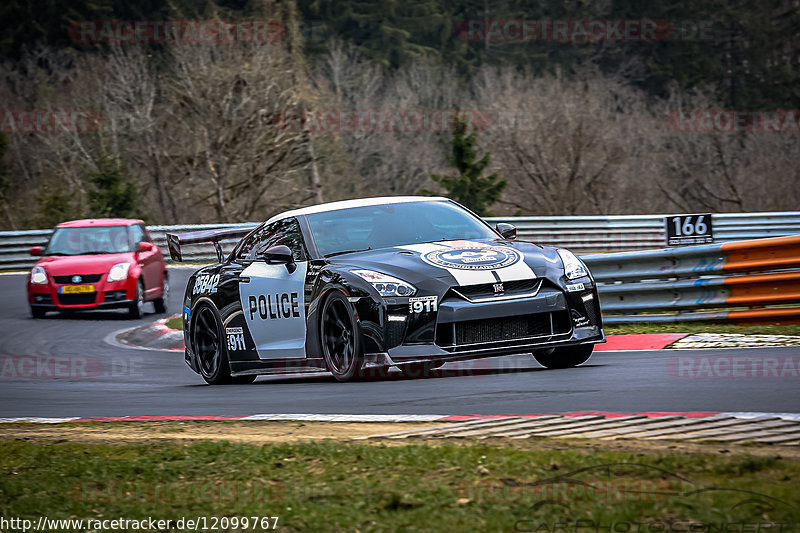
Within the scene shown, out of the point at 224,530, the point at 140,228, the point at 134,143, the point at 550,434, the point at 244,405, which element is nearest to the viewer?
the point at 224,530

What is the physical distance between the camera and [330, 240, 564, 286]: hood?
819cm

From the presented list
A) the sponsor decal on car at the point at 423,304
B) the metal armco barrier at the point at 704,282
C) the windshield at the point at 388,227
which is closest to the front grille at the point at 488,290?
the sponsor decal on car at the point at 423,304

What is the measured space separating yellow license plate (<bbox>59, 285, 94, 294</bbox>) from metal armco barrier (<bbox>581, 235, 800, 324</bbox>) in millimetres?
8277

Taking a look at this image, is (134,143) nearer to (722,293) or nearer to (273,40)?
(273,40)

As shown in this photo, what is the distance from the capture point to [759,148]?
45.0m

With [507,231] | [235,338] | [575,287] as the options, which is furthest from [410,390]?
[235,338]

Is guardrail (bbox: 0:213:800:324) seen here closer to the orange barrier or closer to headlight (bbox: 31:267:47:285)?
the orange barrier

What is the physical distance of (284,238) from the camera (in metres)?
9.80

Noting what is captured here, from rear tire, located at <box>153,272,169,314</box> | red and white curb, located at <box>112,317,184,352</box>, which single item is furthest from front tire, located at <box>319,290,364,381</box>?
rear tire, located at <box>153,272,169,314</box>

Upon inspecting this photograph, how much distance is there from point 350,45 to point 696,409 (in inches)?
2073

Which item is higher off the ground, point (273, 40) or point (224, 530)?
point (273, 40)

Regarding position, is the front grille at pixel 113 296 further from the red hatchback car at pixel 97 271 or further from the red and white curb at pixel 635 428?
the red and white curb at pixel 635 428

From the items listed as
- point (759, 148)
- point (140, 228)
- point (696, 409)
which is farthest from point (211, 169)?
point (696, 409)

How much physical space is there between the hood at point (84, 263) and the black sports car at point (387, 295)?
23.3 feet
